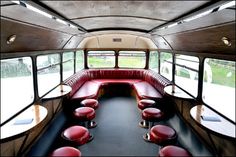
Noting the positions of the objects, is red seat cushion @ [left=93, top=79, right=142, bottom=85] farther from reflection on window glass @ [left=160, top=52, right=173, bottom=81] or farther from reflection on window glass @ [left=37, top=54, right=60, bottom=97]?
reflection on window glass @ [left=37, top=54, right=60, bottom=97]

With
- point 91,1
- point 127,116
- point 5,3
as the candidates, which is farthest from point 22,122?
point 127,116

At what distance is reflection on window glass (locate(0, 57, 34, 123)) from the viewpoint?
283 centimetres

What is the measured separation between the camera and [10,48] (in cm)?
273

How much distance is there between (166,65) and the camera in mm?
6195

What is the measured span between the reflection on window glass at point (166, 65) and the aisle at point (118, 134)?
55.6 inches

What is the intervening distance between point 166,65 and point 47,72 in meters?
3.56

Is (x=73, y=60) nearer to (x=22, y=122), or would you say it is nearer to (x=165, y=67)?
(x=165, y=67)

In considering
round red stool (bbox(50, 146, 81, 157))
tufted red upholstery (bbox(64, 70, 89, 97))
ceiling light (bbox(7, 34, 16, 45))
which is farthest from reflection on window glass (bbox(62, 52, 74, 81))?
round red stool (bbox(50, 146, 81, 157))

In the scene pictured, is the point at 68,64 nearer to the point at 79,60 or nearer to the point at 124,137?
the point at 79,60

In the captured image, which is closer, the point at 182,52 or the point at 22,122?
the point at 22,122

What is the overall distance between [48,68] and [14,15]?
8.33ft

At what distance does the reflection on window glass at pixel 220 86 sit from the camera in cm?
281

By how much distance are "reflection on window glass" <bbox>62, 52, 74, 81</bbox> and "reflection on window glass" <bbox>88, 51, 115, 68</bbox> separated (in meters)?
1.54

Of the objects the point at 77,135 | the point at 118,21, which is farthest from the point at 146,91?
the point at 77,135
